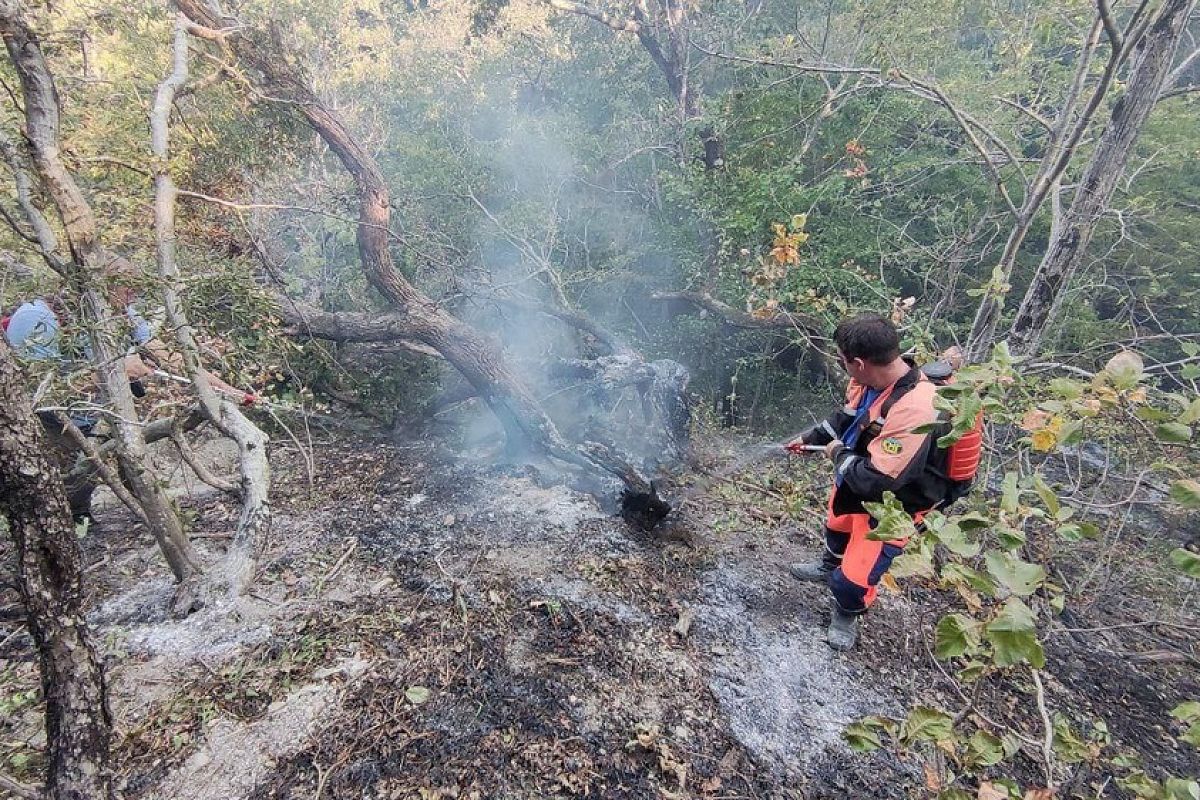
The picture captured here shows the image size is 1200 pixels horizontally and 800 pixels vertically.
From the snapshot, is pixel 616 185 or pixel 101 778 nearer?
pixel 101 778

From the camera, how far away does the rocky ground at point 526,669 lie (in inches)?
86.0

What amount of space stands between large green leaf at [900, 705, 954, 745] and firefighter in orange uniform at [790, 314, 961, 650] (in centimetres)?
122

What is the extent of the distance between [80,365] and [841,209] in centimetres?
708

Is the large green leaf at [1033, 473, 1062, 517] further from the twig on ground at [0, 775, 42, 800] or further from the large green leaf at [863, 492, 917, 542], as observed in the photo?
the twig on ground at [0, 775, 42, 800]

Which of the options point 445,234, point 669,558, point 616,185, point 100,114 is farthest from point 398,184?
point 669,558

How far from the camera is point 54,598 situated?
58.3 inches

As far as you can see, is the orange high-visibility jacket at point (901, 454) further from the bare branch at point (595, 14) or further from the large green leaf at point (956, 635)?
the bare branch at point (595, 14)

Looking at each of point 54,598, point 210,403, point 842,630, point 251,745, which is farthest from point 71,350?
point 842,630

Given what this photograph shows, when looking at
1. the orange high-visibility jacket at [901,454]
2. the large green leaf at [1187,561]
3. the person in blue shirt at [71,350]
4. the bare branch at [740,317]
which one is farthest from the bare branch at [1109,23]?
the person in blue shirt at [71,350]

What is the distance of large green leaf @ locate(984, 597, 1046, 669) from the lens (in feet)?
3.05

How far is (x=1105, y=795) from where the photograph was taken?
88.6 inches

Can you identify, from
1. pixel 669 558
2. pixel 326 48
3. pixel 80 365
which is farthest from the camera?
pixel 326 48

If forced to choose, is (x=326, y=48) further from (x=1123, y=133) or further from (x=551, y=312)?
(x=1123, y=133)

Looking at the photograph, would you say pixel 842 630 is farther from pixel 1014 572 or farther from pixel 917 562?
pixel 1014 572
